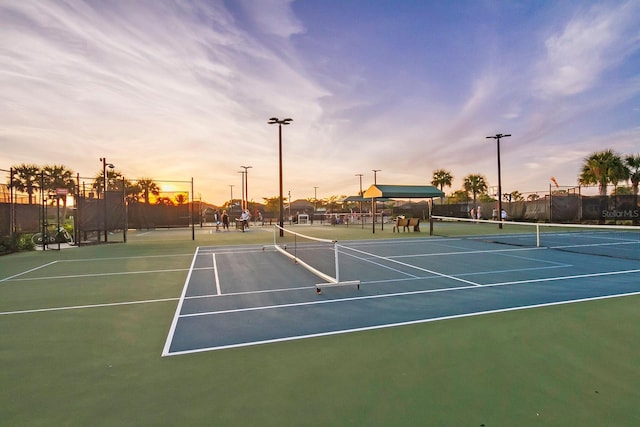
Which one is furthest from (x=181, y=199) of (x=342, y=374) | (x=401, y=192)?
(x=342, y=374)

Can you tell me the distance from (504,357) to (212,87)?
1714 cm

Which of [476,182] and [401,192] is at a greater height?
[476,182]

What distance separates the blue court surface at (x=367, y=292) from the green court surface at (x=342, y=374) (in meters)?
0.35

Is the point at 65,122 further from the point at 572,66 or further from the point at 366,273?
the point at 572,66

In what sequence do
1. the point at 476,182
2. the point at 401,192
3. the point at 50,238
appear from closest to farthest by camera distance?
the point at 50,238 → the point at 401,192 → the point at 476,182

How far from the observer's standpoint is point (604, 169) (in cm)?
3212

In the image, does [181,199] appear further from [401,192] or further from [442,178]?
[442,178]

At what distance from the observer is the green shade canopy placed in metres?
26.3

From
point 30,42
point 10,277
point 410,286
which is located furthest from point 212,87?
point 410,286

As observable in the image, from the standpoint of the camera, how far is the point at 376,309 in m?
5.57

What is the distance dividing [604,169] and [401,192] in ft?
71.0

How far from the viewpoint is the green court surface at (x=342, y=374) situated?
Answer: 2633mm

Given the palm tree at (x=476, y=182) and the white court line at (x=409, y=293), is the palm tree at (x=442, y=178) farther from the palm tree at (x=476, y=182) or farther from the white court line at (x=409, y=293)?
the white court line at (x=409, y=293)

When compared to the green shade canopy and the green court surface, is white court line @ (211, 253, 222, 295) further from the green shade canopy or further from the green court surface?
the green shade canopy
